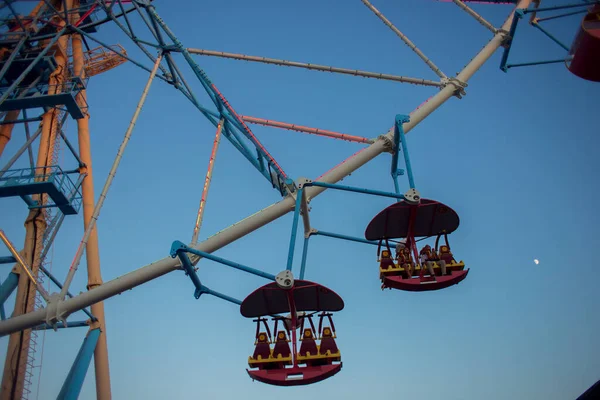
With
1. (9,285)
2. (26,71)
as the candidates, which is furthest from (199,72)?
(9,285)

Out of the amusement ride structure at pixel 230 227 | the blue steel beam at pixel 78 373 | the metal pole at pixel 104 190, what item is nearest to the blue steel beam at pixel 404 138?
the amusement ride structure at pixel 230 227

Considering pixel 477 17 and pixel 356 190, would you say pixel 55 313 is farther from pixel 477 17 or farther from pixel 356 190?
pixel 477 17

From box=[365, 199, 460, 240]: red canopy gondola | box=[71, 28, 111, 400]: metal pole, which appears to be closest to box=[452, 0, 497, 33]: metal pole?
box=[365, 199, 460, 240]: red canopy gondola

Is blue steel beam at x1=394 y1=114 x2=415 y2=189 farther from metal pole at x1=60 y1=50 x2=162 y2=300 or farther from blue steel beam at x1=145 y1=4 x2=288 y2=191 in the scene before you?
metal pole at x1=60 y1=50 x2=162 y2=300

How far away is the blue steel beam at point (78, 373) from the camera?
18.0 metres

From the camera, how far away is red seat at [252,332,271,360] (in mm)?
14797

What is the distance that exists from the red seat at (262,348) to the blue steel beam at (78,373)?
6.40 metres

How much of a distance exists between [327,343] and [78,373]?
26.4ft

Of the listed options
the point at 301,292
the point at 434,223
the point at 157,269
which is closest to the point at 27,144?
the point at 157,269

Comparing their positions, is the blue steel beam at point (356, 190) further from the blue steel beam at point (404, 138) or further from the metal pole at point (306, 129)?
the metal pole at point (306, 129)

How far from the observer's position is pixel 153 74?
18.2 meters

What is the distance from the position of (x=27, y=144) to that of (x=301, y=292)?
13.6 metres

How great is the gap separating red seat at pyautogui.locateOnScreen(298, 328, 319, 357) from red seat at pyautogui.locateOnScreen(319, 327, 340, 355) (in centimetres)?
17

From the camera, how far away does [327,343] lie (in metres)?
15.0
